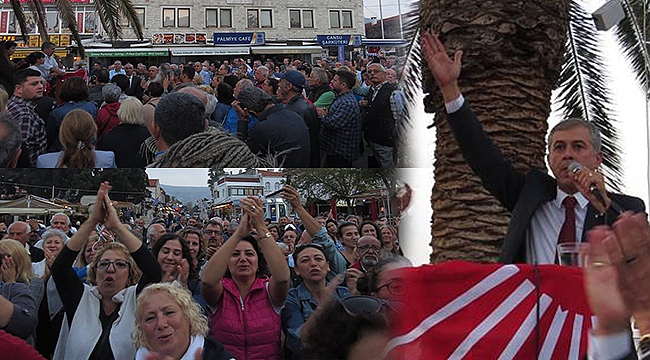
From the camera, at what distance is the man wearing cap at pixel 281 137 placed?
7.71ft

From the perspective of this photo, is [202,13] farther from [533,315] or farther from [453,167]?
[533,315]

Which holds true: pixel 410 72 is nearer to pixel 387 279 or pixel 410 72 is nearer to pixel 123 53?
pixel 387 279

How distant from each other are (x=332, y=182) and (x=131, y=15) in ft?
4.48

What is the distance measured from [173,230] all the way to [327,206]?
475 mm

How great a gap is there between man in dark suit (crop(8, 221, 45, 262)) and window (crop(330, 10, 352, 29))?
41.4 inches

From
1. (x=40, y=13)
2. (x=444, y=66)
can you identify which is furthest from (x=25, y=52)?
(x=444, y=66)

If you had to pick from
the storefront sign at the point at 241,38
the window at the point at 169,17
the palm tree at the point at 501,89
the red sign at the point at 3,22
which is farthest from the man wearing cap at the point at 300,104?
the red sign at the point at 3,22

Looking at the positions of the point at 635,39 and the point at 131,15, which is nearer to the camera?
the point at 635,39

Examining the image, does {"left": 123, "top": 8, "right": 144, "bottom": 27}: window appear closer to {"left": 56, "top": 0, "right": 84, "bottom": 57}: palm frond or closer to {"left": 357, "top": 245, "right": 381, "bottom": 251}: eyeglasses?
{"left": 56, "top": 0, "right": 84, "bottom": 57}: palm frond

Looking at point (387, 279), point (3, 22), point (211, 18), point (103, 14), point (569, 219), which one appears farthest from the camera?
point (3, 22)

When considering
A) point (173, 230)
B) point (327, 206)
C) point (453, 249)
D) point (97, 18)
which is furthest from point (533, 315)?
point (97, 18)

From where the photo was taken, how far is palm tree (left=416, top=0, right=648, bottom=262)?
1577 millimetres

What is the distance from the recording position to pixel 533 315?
5.63ft

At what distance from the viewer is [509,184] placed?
5.30 feet
